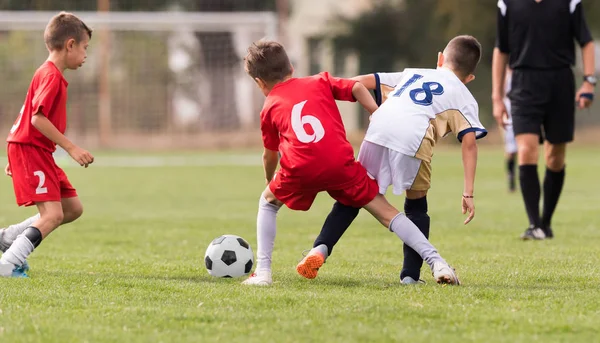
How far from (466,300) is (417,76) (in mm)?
1359

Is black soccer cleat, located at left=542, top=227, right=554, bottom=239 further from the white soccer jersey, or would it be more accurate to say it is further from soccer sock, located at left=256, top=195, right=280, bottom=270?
soccer sock, located at left=256, top=195, right=280, bottom=270

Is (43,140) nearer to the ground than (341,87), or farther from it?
nearer to the ground

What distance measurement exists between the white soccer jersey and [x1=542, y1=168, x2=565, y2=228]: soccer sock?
3.27 metres

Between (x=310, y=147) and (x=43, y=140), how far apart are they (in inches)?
66.5

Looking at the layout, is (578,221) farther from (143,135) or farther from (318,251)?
(143,135)

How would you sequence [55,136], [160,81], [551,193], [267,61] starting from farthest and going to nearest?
[160,81] → [551,193] → [55,136] → [267,61]

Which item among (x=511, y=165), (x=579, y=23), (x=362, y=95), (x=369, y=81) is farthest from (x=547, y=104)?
(x=511, y=165)

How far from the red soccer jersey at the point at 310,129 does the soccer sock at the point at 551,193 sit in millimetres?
3693

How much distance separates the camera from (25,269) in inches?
238

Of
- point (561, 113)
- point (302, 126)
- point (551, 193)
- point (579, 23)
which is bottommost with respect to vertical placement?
point (551, 193)

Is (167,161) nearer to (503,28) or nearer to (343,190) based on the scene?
(503,28)

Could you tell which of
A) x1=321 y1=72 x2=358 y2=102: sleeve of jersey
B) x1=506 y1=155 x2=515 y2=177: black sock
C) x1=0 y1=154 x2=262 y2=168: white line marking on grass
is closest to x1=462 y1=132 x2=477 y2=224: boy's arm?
x1=321 y1=72 x2=358 y2=102: sleeve of jersey

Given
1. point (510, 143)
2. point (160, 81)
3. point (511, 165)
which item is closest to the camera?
point (511, 165)

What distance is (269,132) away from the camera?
5.44 metres
